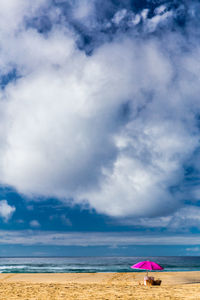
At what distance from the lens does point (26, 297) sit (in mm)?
17797

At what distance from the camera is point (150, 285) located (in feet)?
79.4

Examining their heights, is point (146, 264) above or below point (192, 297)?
above

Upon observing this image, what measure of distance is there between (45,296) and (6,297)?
253 cm

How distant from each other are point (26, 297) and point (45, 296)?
4.18 ft

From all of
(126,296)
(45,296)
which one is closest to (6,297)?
(45,296)

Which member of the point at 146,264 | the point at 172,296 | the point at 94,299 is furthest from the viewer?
the point at 146,264

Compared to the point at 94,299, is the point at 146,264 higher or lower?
higher

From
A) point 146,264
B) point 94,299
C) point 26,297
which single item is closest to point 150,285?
point 146,264

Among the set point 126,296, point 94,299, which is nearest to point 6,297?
point 94,299

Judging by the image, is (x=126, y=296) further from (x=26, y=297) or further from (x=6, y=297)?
(x=6, y=297)

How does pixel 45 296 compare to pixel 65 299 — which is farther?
pixel 45 296

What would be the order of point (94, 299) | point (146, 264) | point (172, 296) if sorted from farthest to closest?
point (146, 264) → point (172, 296) → point (94, 299)

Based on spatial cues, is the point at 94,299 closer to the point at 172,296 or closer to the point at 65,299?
the point at 65,299

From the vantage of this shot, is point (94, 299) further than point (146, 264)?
No
